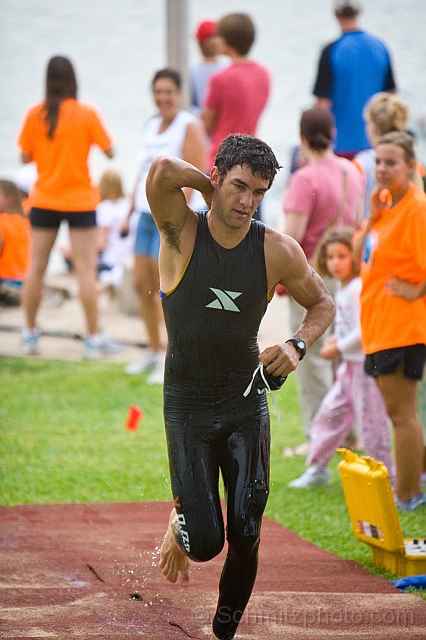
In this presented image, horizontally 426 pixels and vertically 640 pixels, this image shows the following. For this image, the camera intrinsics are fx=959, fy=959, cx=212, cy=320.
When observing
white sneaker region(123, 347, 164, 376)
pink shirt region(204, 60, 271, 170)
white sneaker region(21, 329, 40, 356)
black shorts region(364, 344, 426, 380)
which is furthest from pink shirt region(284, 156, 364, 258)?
white sneaker region(21, 329, 40, 356)

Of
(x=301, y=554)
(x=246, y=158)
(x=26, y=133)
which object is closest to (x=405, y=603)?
(x=301, y=554)

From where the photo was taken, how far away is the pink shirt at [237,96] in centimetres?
801

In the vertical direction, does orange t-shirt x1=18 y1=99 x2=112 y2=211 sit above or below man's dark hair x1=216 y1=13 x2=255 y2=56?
below

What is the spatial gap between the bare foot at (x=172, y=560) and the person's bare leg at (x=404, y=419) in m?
1.82

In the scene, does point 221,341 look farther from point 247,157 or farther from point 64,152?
point 64,152

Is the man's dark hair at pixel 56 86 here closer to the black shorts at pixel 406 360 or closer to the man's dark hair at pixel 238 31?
the man's dark hair at pixel 238 31

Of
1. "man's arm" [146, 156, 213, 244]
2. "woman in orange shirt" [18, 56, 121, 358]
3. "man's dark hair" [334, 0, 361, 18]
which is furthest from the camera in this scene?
"woman in orange shirt" [18, 56, 121, 358]

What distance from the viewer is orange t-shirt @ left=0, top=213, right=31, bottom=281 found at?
9336mm

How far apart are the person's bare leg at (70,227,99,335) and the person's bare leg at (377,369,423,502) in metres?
4.01

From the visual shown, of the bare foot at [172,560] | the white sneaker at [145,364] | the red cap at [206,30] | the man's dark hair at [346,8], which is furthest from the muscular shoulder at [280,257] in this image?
the red cap at [206,30]

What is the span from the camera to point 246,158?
352 centimetres

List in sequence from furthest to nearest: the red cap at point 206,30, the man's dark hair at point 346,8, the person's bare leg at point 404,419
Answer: the red cap at point 206,30
the man's dark hair at point 346,8
the person's bare leg at point 404,419

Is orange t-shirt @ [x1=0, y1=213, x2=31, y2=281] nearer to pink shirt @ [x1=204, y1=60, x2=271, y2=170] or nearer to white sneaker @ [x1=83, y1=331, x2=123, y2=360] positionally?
white sneaker @ [x1=83, y1=331, x2=123, y2=360]

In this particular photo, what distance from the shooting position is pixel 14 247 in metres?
9.43
